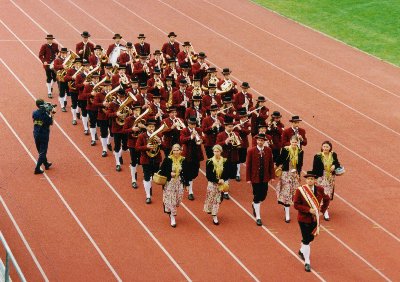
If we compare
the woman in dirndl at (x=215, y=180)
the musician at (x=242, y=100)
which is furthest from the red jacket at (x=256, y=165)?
the musician at (x=242, y=100)

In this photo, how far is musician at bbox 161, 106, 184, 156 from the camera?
20.2 meters

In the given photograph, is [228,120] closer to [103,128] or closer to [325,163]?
[325,163]

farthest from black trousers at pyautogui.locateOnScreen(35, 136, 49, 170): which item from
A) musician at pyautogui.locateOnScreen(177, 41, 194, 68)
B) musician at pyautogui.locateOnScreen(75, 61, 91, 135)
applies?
musician at pyautogui.locateOnScreen(177, 41, 194, 68)

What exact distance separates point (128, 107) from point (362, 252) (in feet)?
21.6

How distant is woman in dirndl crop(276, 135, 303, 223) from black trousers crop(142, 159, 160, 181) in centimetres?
269

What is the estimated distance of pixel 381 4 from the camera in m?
40.3

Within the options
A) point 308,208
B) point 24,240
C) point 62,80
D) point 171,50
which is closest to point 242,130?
point 308,208

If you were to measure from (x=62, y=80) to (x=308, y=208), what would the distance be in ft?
33.6

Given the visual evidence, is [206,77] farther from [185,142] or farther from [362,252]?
[362,252]

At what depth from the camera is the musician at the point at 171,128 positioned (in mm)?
20250

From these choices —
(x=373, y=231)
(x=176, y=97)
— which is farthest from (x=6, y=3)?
(x=373, y=231)

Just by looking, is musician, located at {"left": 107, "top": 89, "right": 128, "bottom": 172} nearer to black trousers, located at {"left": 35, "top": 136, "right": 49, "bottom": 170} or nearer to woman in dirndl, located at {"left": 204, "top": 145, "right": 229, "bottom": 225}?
black trousers, located at {"left": 35, "top": 136, "right": 49, "bottom": 170}

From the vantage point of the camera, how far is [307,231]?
16.7 m

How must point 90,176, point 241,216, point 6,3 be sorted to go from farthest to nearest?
point 6,3, point 90,176, point 241,216
